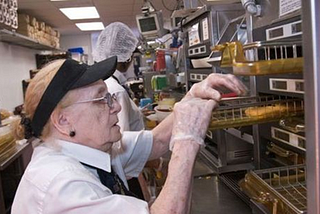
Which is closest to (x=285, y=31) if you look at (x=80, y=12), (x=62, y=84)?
(x=62, y=84)

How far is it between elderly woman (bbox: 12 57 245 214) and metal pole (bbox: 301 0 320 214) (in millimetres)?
443

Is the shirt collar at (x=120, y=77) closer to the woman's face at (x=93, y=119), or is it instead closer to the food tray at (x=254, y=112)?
the woman's face at (x=93, y=119)

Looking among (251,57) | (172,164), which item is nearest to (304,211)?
(172,164)

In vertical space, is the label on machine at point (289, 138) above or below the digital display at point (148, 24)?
below

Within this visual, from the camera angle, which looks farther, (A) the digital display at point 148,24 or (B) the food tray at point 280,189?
(A) the digital display at point 148,24

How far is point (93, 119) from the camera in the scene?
1117mm

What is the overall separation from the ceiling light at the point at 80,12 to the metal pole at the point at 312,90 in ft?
22.0

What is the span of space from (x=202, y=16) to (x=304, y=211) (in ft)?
5.04

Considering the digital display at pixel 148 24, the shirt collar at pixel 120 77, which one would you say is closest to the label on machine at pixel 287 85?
the shirt collar at pixel 120 77

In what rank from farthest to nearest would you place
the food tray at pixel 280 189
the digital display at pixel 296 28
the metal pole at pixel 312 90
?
the digital display at pixel 296 28, the food tray at pixel 280 189, the metal pole at pixel 312 90

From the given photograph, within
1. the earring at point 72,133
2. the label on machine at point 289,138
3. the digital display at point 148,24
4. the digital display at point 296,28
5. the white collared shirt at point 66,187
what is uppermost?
the digital display at point 148,24

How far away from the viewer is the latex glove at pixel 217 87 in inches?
37.4

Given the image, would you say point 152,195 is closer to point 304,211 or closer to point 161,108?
point 161,108

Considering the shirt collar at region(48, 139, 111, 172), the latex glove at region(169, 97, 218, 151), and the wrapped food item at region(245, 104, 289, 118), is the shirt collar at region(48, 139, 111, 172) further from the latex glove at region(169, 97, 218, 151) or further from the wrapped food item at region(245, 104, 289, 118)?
the wrapped food item at region(245, 104, 289, 118)
